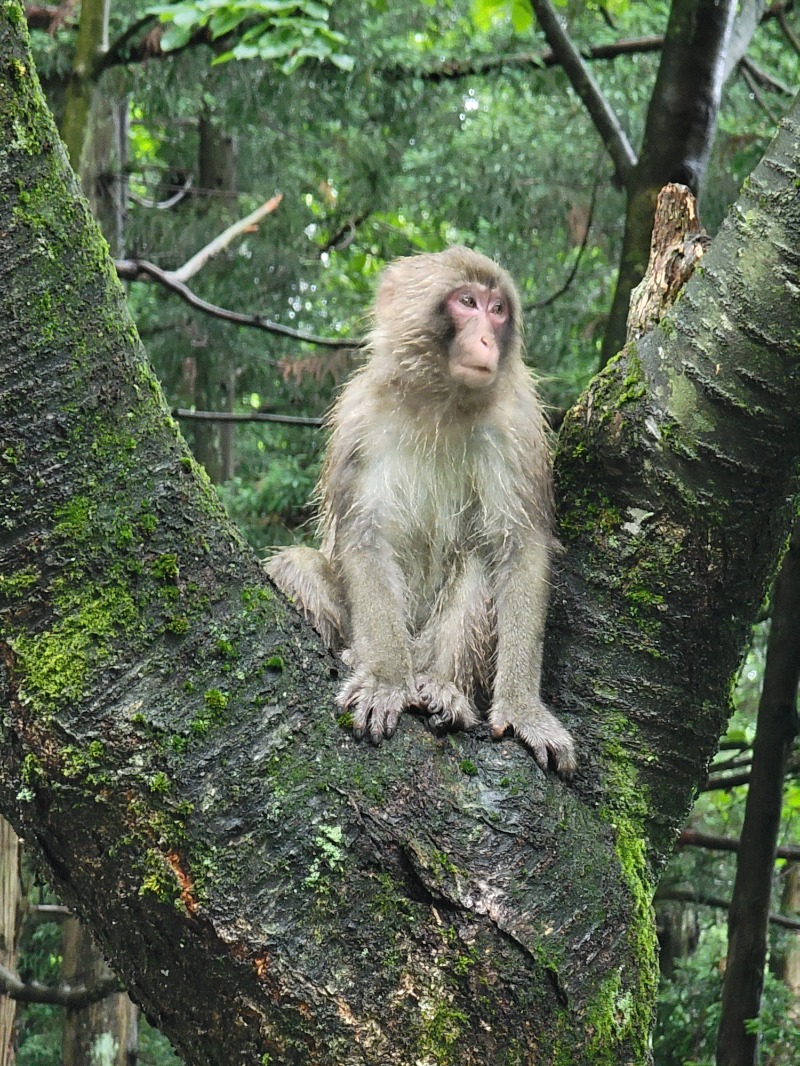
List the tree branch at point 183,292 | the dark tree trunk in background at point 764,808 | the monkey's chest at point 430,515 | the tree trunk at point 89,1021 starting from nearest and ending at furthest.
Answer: the monkey's chest at point 430,515 → the dark tree trunk in background at point 764,808 → the tree branch at point 183,292 → the tree trunk at point 89,1021

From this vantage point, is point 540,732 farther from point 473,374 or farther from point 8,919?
point 8,919

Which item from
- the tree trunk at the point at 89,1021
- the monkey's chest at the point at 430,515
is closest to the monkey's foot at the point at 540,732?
the monkey's chest at the point at 430,515

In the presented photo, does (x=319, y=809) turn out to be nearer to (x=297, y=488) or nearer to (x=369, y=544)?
(x=369, y=544)

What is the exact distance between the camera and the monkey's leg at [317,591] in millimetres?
4598

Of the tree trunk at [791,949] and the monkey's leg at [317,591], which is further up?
the monkey's leg at [317,591]

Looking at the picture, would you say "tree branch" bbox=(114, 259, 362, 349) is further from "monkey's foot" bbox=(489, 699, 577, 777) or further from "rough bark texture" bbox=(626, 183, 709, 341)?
"monkey's foot" bbox=(489, 699, 577, 777)

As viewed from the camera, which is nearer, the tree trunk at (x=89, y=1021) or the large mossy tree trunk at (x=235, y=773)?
the large mossy tree trunk at (x=235, y=773)

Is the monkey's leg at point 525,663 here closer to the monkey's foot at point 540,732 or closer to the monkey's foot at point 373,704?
the monkey's foot at point 540,732

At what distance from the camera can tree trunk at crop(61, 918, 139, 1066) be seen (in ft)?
29.9

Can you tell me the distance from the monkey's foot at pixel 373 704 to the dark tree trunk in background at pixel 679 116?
10.3ft

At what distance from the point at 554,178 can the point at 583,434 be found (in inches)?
298

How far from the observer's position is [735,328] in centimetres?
309

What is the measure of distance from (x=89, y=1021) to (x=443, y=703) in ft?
23.3

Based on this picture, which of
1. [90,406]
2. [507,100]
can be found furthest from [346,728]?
[507,100]
